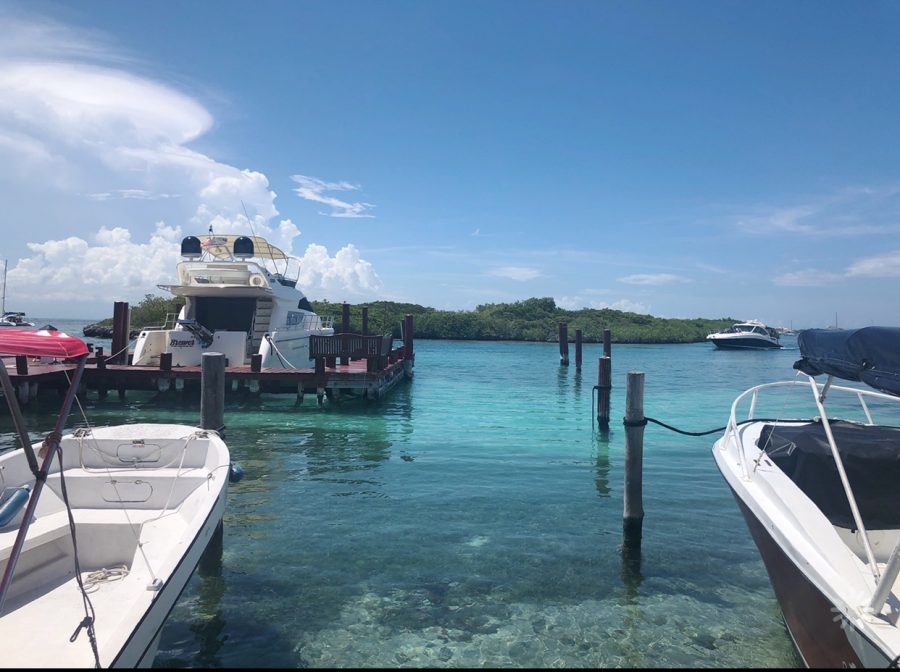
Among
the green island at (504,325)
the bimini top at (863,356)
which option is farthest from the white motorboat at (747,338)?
the bimini top at (863,356)

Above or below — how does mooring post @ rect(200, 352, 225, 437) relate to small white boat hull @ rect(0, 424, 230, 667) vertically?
above

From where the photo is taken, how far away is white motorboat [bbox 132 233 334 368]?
19484 millimetres

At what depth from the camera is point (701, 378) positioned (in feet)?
112

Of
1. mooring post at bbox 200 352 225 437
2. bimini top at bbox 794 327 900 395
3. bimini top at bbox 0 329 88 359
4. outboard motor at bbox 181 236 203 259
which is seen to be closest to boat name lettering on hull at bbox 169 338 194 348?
outboard motor at bbox 181 236 203 259

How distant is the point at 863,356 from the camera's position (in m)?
4.34

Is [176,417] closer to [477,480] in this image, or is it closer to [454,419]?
[454,419]

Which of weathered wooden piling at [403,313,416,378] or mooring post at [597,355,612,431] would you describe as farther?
weathered wooden piling at [403,313,416,378]

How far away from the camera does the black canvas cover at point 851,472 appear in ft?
18.7

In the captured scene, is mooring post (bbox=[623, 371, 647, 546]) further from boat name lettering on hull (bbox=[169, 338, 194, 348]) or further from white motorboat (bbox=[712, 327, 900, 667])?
boat name lettering on hull (bbox=[169, 338, 194, 348])

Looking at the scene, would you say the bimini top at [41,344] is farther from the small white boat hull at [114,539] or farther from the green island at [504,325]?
the green island at [504,325]

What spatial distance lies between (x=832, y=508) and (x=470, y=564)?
368 cm

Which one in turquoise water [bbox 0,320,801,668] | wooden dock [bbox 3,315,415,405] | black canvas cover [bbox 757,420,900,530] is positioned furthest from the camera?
wooden dock [bbox 3,315,415,405]

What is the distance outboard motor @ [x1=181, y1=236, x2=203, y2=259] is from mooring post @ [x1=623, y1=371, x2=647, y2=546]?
1795cm

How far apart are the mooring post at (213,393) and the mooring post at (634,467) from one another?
5379 millimetres
